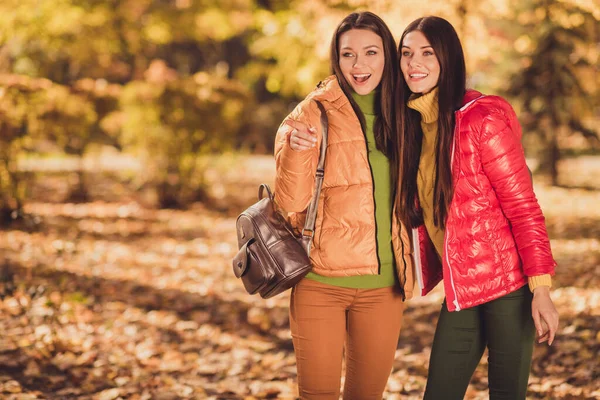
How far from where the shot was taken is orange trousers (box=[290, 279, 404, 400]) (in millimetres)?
2656

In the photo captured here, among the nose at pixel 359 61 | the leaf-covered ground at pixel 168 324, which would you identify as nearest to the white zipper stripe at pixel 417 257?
the nose at pixel 359 61

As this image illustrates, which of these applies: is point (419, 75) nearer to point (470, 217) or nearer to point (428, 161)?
point (428, 161)

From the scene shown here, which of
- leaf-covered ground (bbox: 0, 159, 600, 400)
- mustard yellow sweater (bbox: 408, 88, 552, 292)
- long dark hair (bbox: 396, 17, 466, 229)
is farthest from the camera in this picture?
leaf-covered ground (bbox: 0, 159, 600, 400)

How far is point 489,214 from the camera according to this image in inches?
98.5

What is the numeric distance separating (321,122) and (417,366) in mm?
2698

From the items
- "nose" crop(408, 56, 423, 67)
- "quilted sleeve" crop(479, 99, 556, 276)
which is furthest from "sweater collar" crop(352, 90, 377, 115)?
"quilted sleeve" crop(479, 99, 556, 276)

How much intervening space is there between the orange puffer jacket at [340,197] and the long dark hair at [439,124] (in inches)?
6.7

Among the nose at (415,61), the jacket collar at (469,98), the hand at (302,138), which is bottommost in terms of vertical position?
the hand at (302,138)

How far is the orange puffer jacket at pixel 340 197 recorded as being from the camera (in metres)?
2.58

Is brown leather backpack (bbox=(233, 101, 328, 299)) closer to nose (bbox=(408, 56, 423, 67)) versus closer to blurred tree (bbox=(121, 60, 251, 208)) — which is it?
nose (bbox=(408, 56, 423, 67))

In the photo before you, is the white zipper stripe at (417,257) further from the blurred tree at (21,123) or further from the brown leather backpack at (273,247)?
the blurred tree at (21,123)

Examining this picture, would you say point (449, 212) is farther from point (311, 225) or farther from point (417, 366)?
point (417, 366)

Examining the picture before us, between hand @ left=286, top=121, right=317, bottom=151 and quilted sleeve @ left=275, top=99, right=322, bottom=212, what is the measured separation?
3cm

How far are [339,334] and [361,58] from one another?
119 cm
